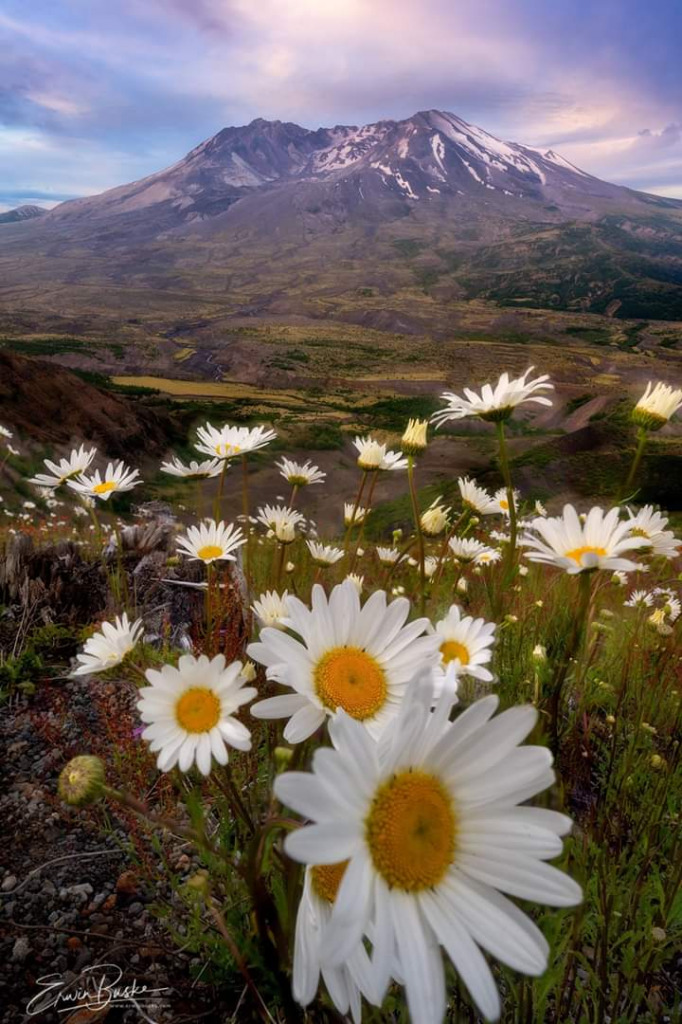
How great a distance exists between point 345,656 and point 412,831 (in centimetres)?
37

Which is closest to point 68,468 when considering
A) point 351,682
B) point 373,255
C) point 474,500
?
point 474,500

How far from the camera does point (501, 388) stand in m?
1.66

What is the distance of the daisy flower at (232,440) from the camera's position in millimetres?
2068

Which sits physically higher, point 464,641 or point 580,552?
point 580,552

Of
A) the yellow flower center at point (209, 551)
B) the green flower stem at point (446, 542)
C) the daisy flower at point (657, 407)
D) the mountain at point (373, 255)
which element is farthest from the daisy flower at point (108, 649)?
the mountain at point (373, 255)

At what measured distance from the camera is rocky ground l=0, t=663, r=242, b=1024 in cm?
135

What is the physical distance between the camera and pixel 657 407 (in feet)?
5.30

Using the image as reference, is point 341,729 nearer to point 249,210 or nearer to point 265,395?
point 265,395

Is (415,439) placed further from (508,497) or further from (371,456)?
(508,497)

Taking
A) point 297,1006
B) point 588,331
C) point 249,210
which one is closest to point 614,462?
point 297,1006

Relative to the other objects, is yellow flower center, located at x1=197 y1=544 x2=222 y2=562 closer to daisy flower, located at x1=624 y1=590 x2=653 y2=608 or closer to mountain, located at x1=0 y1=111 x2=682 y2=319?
daisy flower, located at x1=624 y1=590 x2=653 y2=608

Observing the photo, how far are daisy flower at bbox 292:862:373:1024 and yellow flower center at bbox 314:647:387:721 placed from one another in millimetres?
247

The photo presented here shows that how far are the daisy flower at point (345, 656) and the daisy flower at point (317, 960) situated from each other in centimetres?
23

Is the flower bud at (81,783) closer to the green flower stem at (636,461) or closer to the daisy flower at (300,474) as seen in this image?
the green flower stem at (636,461)
